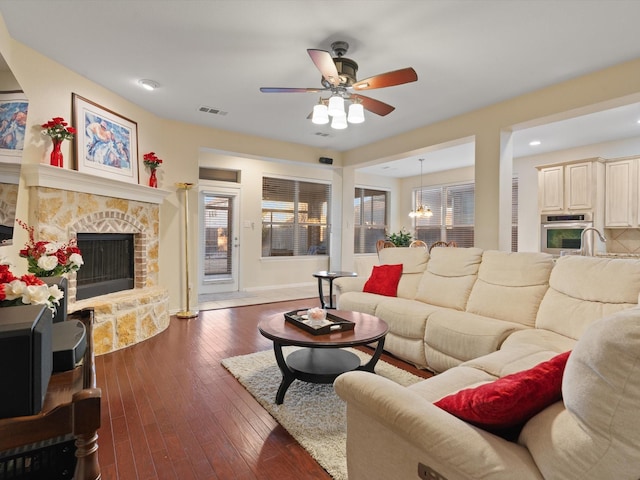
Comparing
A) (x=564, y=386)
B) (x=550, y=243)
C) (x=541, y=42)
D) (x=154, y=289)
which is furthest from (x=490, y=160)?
(x=154, y=289)

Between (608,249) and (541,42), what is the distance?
14.2ft

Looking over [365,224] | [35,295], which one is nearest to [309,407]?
[35,295]

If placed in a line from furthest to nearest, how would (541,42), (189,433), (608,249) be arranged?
(608,249) → (541,42) → (189,433)

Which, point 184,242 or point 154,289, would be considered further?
point 184,242

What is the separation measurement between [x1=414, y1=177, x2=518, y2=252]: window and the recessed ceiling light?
22.0ft

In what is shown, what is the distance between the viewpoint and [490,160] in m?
4.14

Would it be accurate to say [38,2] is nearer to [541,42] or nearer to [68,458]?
[68,458]

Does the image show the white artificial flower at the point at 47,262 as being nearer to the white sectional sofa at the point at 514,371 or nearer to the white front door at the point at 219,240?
the white sectional sofa at the point at 514,371

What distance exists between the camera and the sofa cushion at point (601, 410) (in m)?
0.79

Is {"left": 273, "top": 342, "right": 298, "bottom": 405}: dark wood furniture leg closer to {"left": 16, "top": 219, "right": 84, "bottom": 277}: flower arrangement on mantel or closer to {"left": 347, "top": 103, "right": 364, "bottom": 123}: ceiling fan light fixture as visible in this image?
{"left": 16, "top": 219, "right": 84, "bottom": 277}: flower arrangement on mantel

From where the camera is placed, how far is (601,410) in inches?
32.6

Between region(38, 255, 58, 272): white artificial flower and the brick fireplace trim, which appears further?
the brick fireplace trim

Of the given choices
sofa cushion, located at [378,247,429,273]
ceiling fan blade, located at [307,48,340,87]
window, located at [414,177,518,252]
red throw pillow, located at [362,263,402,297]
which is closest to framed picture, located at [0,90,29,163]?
ceiling fan blade, located at [307,48,340,87]

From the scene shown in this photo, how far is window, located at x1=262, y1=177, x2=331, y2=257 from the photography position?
24.2 ft
